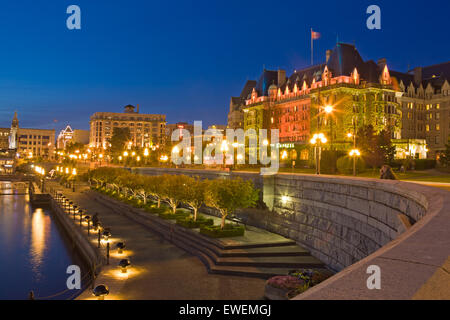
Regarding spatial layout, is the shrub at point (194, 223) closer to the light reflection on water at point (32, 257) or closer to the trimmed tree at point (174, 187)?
the trimmed tree at point (174, 187)

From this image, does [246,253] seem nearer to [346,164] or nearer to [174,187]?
[174,187]

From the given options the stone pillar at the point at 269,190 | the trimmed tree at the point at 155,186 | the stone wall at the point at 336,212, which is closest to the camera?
the stone wall at the point at 336,212

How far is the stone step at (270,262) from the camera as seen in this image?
24.9 m

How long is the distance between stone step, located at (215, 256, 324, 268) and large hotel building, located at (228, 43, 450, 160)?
3992 cm

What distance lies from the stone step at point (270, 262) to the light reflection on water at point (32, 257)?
11.7m

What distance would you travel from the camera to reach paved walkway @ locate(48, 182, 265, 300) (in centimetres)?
2002

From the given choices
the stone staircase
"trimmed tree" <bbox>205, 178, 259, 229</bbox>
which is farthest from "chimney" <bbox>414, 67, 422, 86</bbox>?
the stone staircase

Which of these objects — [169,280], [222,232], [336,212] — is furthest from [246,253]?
[336,212]

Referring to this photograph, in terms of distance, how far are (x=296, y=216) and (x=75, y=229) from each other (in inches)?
972

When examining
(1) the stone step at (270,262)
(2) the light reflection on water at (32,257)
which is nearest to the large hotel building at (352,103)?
(1) the stone step at (270,262)

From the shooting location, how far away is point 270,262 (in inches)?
988

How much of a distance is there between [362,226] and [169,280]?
12.3m

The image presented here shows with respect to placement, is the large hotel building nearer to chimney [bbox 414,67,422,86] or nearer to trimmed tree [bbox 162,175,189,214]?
chimney [bbox 414,67,422,86]
